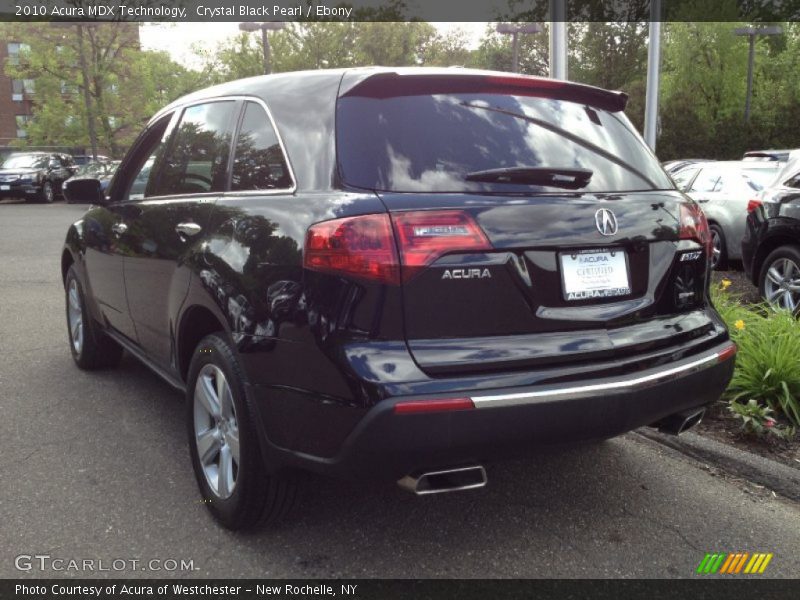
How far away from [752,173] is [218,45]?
118ft

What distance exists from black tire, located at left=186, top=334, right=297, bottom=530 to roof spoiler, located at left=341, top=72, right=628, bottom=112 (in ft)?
3.67

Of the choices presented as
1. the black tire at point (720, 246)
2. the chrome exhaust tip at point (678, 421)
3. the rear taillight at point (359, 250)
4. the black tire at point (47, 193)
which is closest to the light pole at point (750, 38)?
the black tire at point (720, 246)

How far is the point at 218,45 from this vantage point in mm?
41781

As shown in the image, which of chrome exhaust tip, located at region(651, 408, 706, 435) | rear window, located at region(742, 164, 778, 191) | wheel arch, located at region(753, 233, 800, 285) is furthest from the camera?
rear window, located at region(742, 164, 778, 191)

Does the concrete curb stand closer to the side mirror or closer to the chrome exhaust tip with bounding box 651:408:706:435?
the chrome exhaust tip with bounding box 651:408:706:435

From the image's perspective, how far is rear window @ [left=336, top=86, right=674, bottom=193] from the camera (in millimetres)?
2750

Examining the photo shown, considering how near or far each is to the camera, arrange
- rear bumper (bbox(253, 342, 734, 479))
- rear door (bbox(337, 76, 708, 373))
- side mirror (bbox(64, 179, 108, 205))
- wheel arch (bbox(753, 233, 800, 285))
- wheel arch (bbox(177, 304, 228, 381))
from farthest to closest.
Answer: wheel arch (bbox(753, 233, 800, 285)) < side mirror (bbox(64, 179, 108, 205)) < wheel arch (bbox(177, 304, 228, 381)) < rear door (bbox(337, 76, 708, 373)) < rear bumper (bbox(253, 342, 734, 479))

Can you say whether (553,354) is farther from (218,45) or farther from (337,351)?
(218,45)

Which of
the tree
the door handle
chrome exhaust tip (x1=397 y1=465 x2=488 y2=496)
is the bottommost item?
chrome exhaust tip (x1=397 y1=465 x2=488 y2=496)

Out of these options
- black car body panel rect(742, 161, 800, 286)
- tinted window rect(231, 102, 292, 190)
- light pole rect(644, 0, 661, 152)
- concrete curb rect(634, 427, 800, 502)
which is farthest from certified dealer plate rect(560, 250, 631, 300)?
light pole rect(644, 0, 661, 152)

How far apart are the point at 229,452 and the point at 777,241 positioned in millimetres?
5833

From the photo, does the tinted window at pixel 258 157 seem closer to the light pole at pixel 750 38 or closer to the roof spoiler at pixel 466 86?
the roof spoiler at pixel 466 86

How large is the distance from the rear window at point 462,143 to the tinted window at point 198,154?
91 centimetres

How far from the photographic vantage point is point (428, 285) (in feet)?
8.48
